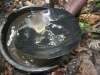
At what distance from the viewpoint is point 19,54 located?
1942 mm

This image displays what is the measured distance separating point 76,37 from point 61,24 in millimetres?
283

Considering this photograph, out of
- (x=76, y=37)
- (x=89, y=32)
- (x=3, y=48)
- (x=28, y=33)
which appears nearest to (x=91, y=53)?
(x=89, y=32)

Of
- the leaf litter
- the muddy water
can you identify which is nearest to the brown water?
the muddy water

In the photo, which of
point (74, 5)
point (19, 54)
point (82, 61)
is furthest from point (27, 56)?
point (74, 5)

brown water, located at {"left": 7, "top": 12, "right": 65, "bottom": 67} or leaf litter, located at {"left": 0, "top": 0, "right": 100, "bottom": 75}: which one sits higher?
brown water, located at {"left": 7, "top": 12, "right": 65, "bottom": 67}

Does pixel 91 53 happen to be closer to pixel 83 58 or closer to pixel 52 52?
pixel 83 58

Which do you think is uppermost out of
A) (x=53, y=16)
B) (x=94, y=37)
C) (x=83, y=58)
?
(x=53, y=16)

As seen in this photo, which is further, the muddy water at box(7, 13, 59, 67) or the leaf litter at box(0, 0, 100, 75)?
the leaf litter at box(0, 0, 100, 75)

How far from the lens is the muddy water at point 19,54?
186 centimetres

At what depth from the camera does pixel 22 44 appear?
176cm

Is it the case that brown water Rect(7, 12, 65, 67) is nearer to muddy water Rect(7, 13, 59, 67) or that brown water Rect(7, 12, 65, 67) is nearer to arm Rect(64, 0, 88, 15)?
muddy water Rect(7, 13, 59, 67)

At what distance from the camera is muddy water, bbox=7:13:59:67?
6.10 ft

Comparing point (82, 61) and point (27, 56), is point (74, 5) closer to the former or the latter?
point (82, 61)

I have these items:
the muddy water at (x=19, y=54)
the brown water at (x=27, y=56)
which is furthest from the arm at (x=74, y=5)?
the muddy water at (x=19, y=54)
